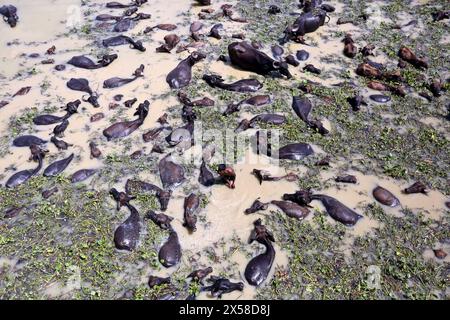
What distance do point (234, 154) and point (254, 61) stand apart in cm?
226

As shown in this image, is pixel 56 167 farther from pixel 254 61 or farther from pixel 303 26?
pixel 303 26

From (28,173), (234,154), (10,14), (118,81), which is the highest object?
(10,14)

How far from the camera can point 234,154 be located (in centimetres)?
659

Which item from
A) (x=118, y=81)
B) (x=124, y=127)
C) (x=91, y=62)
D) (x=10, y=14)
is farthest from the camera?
(x=10, y=14)

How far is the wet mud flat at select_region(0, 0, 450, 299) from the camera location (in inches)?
204

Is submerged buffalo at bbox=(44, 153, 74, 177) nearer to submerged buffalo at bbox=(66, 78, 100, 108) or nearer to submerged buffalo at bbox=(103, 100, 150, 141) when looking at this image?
submerged buffalo at bbox=(103, 100, 150, 141)

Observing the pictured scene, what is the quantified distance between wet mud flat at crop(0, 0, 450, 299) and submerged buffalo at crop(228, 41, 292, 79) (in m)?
0.17

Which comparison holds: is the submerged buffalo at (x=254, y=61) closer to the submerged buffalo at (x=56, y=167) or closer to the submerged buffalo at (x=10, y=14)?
the submerged buffalo at (x=56, y=167)

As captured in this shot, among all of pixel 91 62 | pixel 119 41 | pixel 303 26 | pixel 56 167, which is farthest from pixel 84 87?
pixel 303 26

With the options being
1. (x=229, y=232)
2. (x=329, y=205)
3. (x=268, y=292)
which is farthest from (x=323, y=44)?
(x=268, y=292)

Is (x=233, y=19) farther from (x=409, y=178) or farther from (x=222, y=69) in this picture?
(x=409, y=178)

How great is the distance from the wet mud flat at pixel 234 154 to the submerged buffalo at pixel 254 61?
6.7 inches

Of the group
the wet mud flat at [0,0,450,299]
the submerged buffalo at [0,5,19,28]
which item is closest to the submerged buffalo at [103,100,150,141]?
the wet mud flat at [0,0,450,299]

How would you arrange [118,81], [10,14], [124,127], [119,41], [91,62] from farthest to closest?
[10,14] < [119,41] < [91,62] < [118,81] < [124,127]
